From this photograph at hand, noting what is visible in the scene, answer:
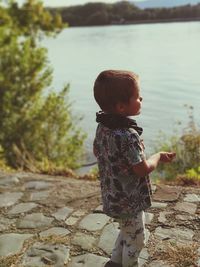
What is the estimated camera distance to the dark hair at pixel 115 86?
299 cm

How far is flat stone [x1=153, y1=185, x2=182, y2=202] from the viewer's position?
516cm

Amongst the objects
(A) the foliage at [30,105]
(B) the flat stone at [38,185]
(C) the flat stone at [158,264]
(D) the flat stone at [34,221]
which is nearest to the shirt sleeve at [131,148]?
(C) the flat stone at [158,264]

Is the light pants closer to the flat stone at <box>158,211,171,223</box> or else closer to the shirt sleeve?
the shirt sleeve

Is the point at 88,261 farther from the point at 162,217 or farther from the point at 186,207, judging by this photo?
the point at 186,207

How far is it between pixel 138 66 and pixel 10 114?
4570 centimetres

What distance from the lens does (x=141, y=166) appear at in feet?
10.0

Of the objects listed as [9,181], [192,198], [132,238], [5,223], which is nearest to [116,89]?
[132,238]

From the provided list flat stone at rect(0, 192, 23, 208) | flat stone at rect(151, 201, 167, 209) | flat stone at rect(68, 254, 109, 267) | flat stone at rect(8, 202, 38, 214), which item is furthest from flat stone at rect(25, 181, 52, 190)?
flat stone at rect(68, 254, 109, 267)

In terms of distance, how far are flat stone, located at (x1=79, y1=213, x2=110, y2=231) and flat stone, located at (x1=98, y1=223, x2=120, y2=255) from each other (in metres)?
0.08

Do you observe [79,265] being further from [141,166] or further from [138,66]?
[138,66]

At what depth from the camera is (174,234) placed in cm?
431

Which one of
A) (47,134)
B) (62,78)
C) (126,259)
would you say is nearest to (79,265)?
(126,259)

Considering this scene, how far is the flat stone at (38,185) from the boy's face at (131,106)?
9.81 feet

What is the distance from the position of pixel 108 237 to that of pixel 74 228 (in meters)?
0.42
